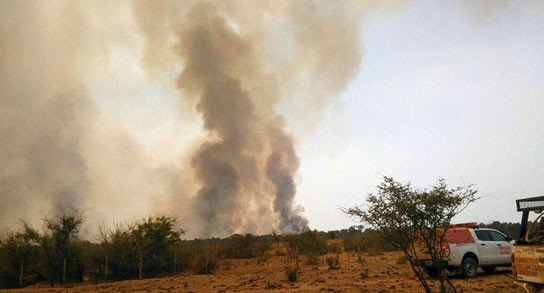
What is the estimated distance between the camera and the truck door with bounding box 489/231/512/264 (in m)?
16.2

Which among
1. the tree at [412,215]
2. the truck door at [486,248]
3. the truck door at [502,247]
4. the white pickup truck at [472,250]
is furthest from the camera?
the truck door at [502,247]

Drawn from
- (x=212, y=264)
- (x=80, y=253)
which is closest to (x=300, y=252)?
(x=212, y=264)

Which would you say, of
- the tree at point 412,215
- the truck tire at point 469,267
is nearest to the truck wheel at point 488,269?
the truck tire at point 469,267

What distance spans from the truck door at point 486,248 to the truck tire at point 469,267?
1.49 feet

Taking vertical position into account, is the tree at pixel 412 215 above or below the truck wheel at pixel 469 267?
above

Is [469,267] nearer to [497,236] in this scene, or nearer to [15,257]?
[497,236]

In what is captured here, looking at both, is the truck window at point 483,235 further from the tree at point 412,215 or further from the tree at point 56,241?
the tree at point 56,241

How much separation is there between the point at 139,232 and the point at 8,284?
A: 7.90 m

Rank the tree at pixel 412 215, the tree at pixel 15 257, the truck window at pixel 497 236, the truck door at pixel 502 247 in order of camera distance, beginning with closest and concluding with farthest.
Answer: the tree at pixel 412 215 < the truck door at pixel 502 247 < the truck window at pixel 497 236 < the tree at pixel 15 257

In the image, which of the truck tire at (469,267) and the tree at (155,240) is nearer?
the truck tire at (469,267)

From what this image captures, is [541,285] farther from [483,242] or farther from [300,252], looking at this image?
[300,252]

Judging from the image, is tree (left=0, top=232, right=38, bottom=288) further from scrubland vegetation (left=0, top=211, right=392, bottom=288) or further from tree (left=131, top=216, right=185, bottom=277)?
tree (left=131, top=216, right=185, bottom=277)

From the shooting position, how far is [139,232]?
2630 cm

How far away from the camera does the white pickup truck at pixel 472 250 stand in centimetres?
1502
